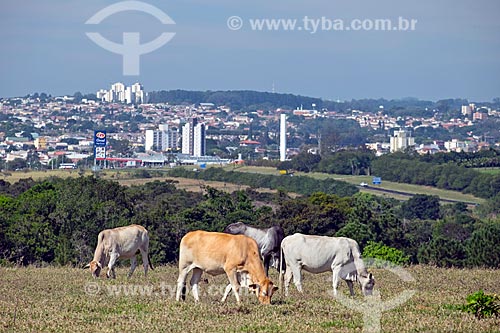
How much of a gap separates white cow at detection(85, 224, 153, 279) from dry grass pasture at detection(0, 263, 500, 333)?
1.43 m

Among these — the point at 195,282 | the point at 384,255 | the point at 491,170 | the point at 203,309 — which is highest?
the point at 195,282

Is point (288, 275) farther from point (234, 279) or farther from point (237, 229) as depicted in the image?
point (237, 229)

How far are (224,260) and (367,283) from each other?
9.50ft

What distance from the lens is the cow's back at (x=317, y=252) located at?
17406 mm

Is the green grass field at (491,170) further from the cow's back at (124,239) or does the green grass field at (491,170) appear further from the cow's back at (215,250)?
the cow's back at (215,250)

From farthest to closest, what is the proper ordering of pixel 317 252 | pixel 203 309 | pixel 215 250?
pixel 317 252, pixel 215 250, pixel 203 309

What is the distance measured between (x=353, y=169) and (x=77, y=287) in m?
116

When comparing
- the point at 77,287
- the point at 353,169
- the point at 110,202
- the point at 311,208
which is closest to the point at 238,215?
the point at 311,208

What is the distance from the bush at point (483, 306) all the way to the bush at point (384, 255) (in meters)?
11.9

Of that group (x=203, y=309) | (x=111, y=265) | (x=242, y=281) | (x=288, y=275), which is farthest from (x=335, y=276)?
(x=111, y=265)

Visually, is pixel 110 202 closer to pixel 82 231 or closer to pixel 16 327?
pixel 82 231

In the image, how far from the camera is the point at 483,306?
46.4ft

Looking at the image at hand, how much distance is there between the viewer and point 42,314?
1394 cm

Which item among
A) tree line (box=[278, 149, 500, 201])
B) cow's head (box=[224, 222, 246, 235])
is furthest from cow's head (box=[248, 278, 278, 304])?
tree line (box=[278, 149, 500, 201])
